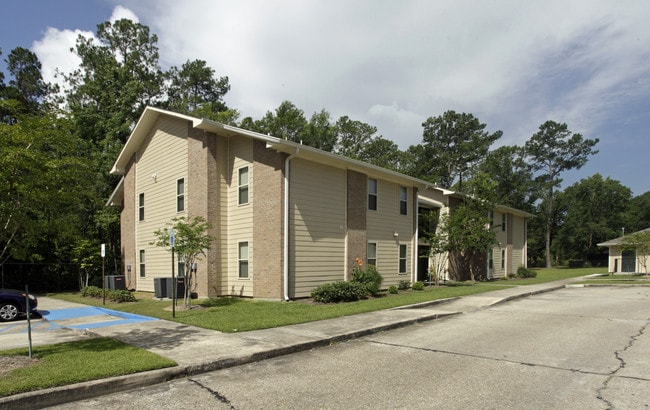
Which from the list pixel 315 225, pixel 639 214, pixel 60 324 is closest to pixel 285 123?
pixel 315 225

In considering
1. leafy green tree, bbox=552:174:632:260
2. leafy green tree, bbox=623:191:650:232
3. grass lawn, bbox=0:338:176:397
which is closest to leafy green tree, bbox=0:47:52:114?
grass lawn, bbox=0:338:176:397

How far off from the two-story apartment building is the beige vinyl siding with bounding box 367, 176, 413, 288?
2.0 inches

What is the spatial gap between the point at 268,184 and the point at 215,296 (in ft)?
16.2

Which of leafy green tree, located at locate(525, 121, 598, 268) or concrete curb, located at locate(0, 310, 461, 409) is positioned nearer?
concrete curb, located at locate(0, 310, 461, 409)

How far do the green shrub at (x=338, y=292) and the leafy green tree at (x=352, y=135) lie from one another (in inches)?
1451

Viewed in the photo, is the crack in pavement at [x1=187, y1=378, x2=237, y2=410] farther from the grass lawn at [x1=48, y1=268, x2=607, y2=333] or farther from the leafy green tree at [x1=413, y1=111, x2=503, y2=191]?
the leafy green tree at [x1=413, y1=111, x2=503, y2=191]

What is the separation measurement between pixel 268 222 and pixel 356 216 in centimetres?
444

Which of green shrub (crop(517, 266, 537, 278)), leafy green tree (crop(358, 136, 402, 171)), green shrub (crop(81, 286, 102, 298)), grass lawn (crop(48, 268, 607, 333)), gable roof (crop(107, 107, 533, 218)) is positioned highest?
leafy green tree (crop(358, 136, 402, 171))

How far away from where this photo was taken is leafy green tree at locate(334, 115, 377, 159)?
51.9 meters

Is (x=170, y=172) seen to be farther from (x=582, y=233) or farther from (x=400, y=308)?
(x=582, y=233)

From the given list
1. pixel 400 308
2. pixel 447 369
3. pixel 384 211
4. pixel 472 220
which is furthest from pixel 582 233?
pixel 447 369

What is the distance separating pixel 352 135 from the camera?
52.6 metres

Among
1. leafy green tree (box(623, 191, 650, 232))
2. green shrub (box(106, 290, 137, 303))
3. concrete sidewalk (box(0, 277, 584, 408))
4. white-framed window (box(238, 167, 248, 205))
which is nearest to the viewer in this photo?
concrete sidewalk (box(0, 277, 584, 408))

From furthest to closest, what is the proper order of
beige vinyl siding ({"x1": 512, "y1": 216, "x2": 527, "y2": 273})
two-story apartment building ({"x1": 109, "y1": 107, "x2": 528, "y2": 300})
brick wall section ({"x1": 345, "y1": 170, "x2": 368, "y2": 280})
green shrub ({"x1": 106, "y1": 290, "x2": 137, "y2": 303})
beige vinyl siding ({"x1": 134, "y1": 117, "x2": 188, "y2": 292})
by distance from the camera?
beige vinyl siding ({"x1": 512, "y1": 216, "x2": 527, "y2": 273}) < beige vinyl siding ({"x1": 134, "y1": 117, "x2": 188, "y2": 292}) < brick wall section ({"x1": 345, "y1": 170, "x2": 368, "y2": 280}) < green shrub ({"x1": 106, "y1": 290, "x2": 137, "y2": 303}) < two-story apartment building ({"x1": 109, "y1": 107, "x2": 528, "y2": 300})
